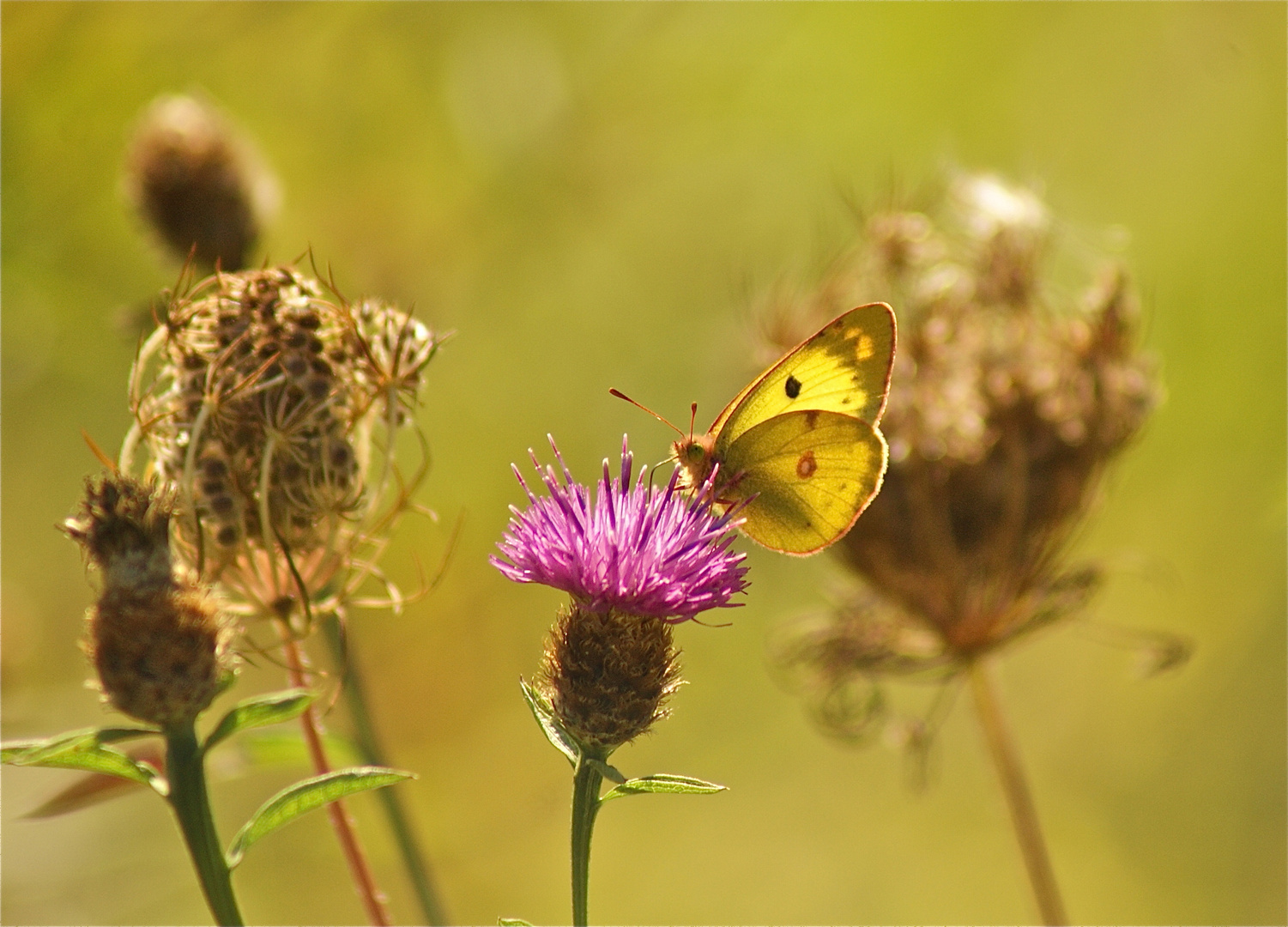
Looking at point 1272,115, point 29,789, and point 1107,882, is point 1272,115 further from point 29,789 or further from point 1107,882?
point 29,789

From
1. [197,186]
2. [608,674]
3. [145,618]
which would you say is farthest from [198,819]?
[197,186]

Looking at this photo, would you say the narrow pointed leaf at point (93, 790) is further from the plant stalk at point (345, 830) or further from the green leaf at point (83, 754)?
the green leaf at point (83, 754)

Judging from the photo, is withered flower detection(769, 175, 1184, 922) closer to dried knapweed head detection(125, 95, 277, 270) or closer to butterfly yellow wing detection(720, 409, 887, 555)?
butterfly yellow wing detection(720, 409, 887, 555)

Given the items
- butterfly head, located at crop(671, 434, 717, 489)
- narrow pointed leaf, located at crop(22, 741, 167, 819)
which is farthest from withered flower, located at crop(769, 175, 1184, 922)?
narrow pointed leaf, located at crop(22, 741, 167, 819)

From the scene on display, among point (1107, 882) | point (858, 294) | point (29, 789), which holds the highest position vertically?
point (858, 294)

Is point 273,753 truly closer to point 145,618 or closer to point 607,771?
point 145,618

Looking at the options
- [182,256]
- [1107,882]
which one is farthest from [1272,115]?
[182,256]
